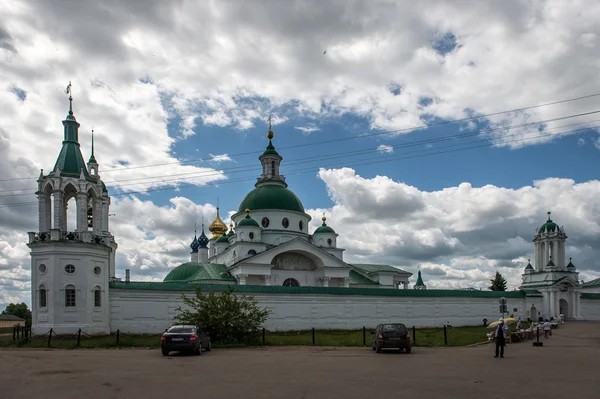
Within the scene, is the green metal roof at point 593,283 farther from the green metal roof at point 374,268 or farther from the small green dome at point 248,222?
the small green dome at point 248,222

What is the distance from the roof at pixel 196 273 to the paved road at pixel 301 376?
92.6 ft

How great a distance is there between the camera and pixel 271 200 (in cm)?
5572

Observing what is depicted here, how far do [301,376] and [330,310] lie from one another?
26.9m

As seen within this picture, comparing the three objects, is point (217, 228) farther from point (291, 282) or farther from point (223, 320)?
point (223, 320)

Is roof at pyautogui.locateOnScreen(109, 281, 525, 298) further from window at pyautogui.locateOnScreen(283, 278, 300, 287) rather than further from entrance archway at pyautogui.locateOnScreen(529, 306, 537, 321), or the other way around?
window at pyautogui.locateOnScreen(283, 278, 300, 287)

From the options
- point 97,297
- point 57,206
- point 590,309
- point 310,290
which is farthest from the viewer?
point 590,309

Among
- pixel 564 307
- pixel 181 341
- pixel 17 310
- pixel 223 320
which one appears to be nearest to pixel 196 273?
pixel 223 320

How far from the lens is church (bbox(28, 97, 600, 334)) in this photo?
3059 centimetres

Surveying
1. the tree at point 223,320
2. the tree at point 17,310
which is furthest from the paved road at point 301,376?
the tree at point 17,310

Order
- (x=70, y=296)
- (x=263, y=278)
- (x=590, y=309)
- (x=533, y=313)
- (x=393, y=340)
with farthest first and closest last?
(x=590, y=309)
(x=533, y=313)
(x=263, y=278)
(x=70, y=296)
(x=393, y=340)

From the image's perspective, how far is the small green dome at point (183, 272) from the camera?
49.7 meters

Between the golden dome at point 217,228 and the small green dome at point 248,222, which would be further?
the golden dome at point 217,228

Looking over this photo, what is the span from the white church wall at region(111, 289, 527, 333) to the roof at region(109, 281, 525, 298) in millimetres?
307

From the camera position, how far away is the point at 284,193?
187 ft
